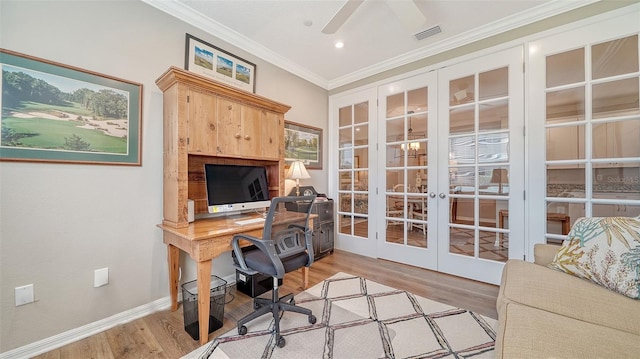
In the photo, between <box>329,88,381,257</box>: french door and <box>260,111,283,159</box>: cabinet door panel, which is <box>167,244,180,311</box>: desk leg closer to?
<box>260,111,283,159</box>: cabinet door panel

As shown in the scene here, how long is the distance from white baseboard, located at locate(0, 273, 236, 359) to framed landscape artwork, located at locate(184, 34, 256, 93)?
7.05 ft

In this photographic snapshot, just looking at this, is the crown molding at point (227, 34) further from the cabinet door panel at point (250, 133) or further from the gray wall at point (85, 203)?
the cabinet door panel at point (250, 133)

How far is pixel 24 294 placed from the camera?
147 cm

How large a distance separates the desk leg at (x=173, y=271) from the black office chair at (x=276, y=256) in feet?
2.14

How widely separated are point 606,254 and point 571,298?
16.0 inches

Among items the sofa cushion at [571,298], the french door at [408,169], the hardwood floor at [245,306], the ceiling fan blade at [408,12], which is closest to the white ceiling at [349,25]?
the ceiling fan blade at [408,12]

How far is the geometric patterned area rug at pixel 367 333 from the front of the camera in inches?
59.4

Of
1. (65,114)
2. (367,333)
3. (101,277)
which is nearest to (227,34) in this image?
(65,114)

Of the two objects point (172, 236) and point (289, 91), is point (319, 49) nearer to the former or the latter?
point (289, 91)

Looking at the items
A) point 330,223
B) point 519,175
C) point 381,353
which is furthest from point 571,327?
point 330,223

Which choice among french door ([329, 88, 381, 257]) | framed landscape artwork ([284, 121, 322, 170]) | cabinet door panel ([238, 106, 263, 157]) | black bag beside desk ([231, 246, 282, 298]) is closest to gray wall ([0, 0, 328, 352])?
black bag beside desk ([231, 246, 282, 298])

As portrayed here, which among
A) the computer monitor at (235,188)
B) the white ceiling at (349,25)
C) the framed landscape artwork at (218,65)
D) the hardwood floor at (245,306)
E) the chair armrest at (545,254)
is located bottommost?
the hardwood floor at (245,306)

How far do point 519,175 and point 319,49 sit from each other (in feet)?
8.53

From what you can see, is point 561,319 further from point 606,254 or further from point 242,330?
point 242,330
